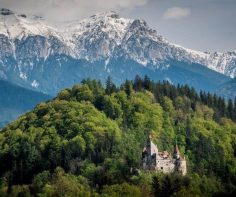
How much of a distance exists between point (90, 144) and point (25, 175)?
1932 cm

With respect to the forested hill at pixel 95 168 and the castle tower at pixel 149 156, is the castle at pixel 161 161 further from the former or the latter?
the forested hill at pixel 95 168

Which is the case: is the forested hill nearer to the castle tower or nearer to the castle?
the castle tower

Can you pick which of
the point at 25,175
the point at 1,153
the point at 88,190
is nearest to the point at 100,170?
the point at 88,190

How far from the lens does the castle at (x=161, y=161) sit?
17300cm

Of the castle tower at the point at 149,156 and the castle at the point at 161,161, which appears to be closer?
the castle at the point at 161,161

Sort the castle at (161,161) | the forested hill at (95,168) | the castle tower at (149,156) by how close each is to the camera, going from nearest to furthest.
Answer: the forested hill at (95,168)
the castle at (161,161)
the castle tower at (149,156)

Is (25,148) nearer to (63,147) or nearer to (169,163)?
(63,147)

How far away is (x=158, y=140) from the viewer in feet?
652

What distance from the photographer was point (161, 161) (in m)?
174

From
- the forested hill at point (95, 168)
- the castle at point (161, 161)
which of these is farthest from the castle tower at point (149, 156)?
the forested hill at point (95, 168)

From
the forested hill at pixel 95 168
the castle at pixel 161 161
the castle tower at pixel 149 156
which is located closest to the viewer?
the forested hill at pixel 95 168

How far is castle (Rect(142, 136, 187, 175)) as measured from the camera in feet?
568

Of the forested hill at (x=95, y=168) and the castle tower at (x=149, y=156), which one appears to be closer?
the forested hill at (x=95, y=168)

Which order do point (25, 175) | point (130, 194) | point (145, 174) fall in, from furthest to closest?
point (25, 175) → point (145, 174) → point (130, 194)
